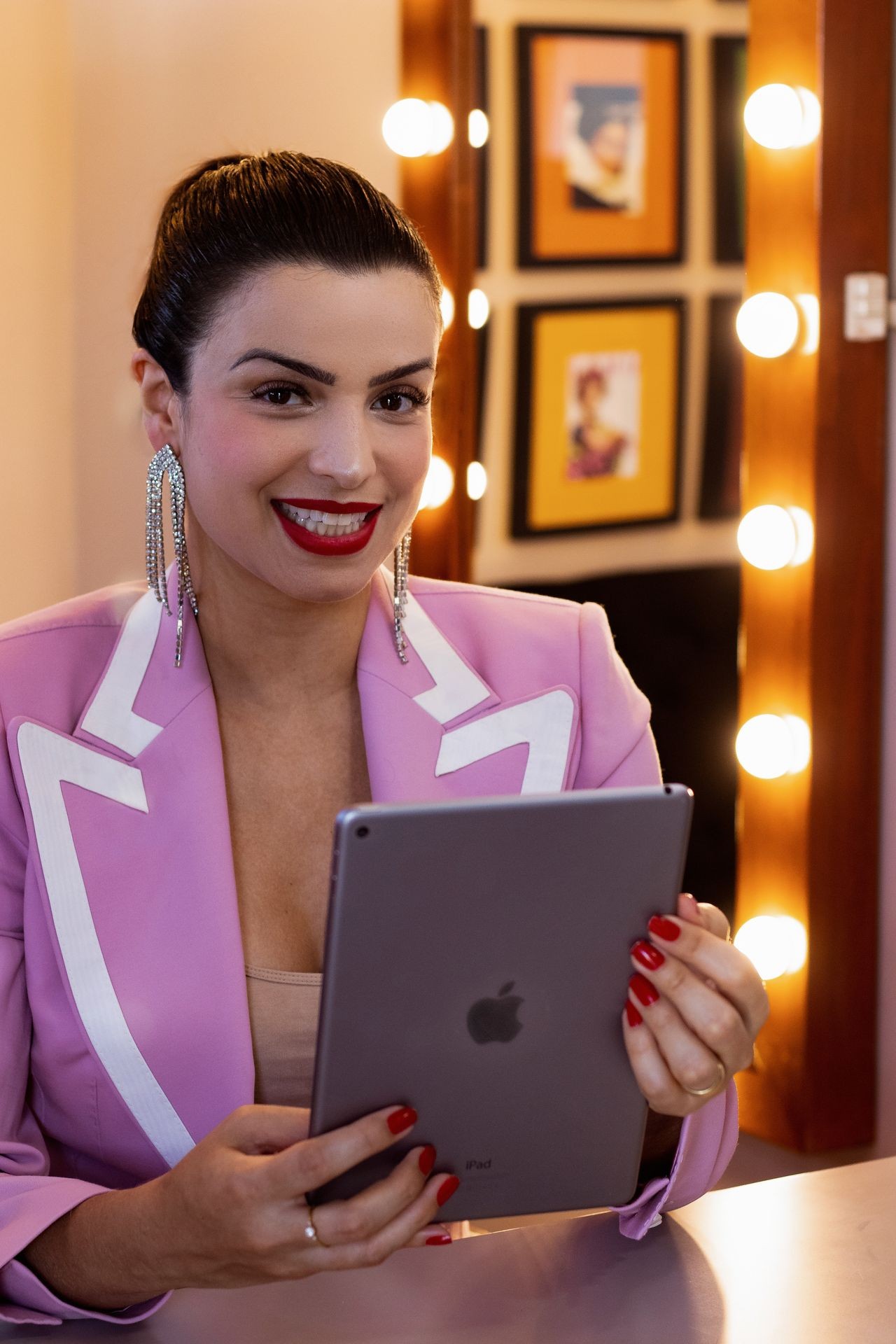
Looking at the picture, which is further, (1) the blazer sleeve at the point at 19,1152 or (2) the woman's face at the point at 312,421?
(2) the woman's face at the point at 312,421

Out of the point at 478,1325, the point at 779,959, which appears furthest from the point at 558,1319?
the point at 779,959

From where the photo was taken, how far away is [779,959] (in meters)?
1.94

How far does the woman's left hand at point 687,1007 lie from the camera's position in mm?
727

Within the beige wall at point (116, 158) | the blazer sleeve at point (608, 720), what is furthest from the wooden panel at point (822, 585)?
the blazer sleeve at point (608, 720)

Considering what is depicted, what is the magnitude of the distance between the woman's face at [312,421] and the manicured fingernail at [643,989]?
1.29 feet

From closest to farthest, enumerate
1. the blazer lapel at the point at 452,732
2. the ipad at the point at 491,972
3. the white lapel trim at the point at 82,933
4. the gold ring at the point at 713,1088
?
the ipad at the point at 491,972, the gold ring at the point at 713,1088, the white lapel trim at the point at 82,933, the blazer lapel at the point at 452,732

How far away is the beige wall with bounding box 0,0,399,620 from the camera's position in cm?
191

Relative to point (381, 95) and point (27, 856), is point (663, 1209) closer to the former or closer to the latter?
point (27, 856)

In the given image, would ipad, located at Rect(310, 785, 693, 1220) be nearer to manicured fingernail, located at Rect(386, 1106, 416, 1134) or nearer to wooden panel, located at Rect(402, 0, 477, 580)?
manicured fingernail, located at Rect(386, 1106, 416, 1134)

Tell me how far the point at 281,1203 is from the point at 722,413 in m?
1.44

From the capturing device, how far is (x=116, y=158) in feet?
6.50

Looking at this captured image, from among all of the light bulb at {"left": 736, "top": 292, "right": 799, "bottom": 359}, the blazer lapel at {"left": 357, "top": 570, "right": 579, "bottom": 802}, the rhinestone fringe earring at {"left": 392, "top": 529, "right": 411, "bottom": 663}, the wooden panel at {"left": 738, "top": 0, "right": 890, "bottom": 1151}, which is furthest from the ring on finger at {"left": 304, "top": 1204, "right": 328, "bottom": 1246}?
the light bulb at {"left": 736, "top": 292, "right": 799, "bottom": 359}

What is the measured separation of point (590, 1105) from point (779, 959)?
1251 mm

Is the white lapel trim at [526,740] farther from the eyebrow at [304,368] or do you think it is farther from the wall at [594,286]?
the wall at [594,286]
